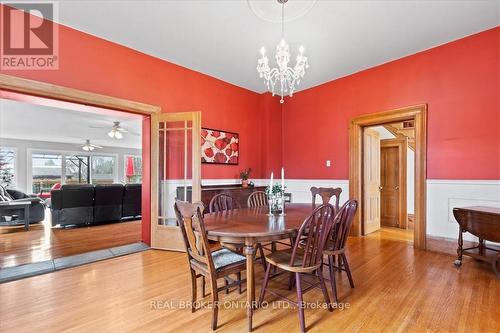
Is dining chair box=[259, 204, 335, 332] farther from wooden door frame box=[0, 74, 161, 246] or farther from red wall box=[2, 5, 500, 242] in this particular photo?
red wall box=[2, 5, 500, 242]

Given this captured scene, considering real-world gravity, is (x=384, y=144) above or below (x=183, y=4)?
below

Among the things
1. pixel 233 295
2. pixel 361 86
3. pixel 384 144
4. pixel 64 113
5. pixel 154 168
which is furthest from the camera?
pixel 64 113

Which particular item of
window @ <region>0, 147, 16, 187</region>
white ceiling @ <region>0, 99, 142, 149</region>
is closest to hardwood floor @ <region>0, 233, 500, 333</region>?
white ceiling @ <region>0, 99, 142, 149</region>

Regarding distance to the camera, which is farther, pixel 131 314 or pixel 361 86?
pixel 361 86

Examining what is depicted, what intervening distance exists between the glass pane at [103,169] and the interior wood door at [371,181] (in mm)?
9191

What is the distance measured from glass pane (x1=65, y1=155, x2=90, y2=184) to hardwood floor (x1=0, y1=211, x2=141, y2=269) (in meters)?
4.13

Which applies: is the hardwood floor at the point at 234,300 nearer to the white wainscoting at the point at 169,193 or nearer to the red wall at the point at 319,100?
the white wainscoting at the point at 169,193

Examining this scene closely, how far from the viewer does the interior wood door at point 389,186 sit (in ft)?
17.7

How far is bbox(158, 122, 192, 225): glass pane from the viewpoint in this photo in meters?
3.91

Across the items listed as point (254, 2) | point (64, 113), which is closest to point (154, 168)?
point (254, 2)

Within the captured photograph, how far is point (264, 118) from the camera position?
565cm

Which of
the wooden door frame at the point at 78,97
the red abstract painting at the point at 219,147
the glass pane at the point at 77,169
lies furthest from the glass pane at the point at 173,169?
the glass pane at the point at 77,169

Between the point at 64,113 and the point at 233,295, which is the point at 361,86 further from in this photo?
the point at 64,113

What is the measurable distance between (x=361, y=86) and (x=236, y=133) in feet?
8.35
